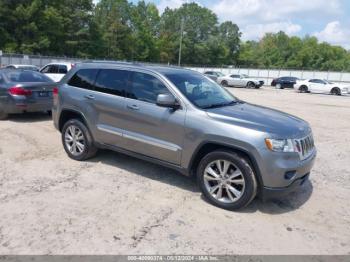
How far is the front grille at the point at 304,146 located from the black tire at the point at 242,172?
69cm

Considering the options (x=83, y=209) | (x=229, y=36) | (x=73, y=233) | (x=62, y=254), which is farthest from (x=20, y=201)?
(x=229, y=36)

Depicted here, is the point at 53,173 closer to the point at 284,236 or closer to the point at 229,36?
the point at 284,236

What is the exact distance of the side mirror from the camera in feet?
14.8

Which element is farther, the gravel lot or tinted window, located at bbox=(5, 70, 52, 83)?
tinted window, located at bbox=(5, 70, 52, 83)

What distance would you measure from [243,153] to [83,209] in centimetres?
214

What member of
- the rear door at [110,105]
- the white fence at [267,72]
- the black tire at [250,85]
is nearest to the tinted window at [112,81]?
the rear door at [110,105]

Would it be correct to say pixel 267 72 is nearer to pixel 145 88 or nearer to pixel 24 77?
pixel 24 77

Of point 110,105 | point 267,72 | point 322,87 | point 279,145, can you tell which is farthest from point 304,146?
point 267,72

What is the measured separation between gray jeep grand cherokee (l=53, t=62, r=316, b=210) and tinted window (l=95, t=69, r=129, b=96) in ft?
0.06

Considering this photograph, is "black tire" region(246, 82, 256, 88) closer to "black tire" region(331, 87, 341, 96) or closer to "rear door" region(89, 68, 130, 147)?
"black tire" region(331, 87, 341, 96)

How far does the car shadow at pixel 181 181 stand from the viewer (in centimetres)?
451

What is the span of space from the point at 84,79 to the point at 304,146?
3814 mm

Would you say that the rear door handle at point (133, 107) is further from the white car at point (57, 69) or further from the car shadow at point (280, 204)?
the white car at point (57, 69)

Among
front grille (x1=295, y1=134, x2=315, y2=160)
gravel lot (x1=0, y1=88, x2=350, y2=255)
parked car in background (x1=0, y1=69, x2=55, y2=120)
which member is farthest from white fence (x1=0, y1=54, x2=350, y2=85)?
front grille (x1=295, y1=134, x2=315, y2=160)
